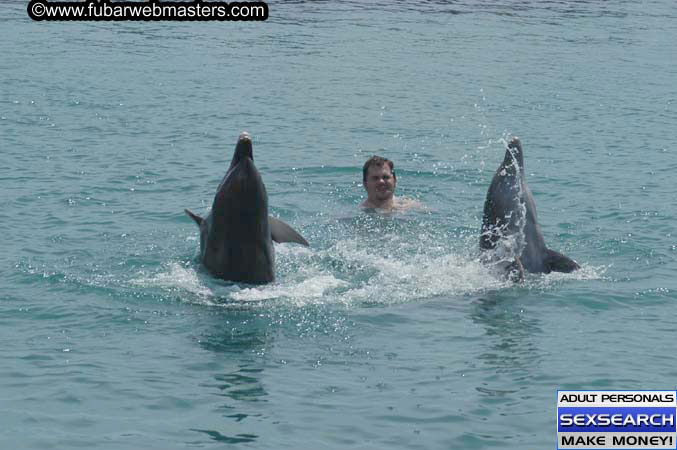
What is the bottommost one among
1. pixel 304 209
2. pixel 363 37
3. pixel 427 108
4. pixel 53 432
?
pixel 53 432

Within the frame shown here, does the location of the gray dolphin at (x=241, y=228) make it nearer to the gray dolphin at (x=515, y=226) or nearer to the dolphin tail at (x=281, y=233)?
the dolphin tail at (x=281, y=233)

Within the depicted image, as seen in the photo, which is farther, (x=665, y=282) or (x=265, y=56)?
(x=265, y=56)

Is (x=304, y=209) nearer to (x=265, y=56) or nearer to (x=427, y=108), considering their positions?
(x=427, y=108)

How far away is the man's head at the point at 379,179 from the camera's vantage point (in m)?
15.8

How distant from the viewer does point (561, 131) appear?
21.8 metres

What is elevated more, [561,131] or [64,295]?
[561,131]

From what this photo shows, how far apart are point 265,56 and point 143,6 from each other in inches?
285

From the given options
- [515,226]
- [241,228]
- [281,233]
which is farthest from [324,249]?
Answer: [241,228]

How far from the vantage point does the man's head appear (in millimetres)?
15836

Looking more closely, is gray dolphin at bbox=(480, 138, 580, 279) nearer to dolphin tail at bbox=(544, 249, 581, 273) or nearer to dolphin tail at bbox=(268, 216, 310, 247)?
dolphin tail at bbox=(544, 249, 581, 273)

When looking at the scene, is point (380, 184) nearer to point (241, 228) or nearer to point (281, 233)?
point (281, 233)

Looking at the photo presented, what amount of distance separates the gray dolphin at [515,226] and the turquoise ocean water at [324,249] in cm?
30

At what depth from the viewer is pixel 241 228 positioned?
11.3 m

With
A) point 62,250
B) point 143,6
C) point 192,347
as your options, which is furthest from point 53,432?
point 143,6
